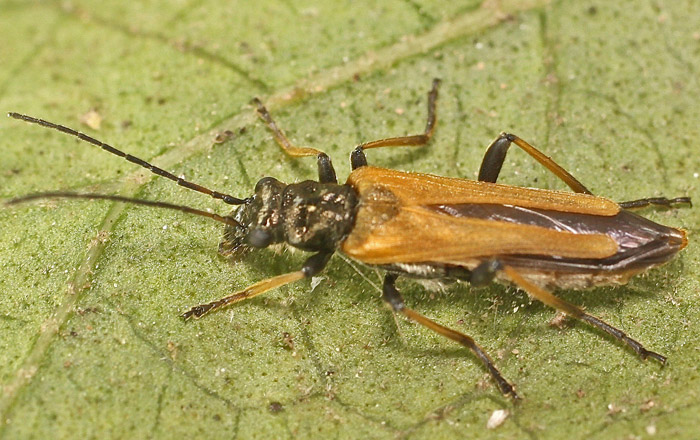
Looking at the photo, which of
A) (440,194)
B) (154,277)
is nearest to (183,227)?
(154,277)

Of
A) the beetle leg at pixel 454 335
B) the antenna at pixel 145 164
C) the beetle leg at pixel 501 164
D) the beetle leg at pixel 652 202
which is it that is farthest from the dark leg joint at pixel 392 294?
the beetle leg at pixel 652 202

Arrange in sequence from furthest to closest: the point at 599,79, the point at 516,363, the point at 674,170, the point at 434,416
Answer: the point at 599,79 < the point at 674,170 < the point at 516,363 < the point at 434,416

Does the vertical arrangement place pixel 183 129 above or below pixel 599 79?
below

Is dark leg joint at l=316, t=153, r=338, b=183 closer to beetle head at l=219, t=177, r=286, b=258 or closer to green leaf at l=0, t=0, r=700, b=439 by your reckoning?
beetle head at l=219, t=177, r=286, b=258

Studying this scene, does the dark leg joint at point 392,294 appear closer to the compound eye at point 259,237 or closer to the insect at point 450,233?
the insect at point 450,233

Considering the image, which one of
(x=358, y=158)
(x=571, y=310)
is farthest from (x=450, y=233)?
(x=358, y=158)

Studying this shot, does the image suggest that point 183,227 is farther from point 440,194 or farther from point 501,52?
point 501,52
